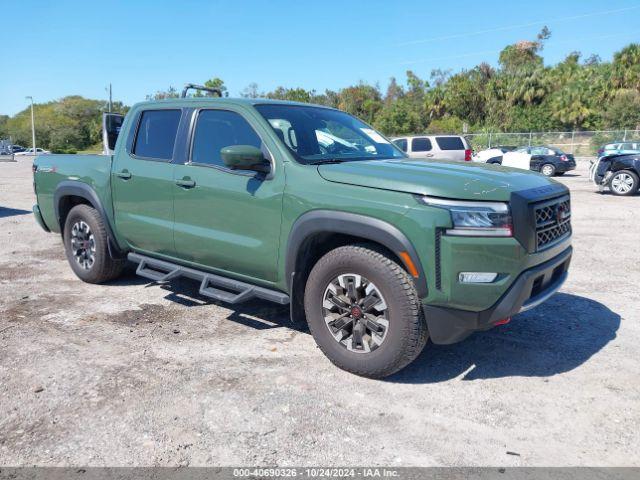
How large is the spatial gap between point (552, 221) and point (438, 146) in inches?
628

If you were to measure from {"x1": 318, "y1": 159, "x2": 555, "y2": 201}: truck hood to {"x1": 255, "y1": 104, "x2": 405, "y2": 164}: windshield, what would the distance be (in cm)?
30

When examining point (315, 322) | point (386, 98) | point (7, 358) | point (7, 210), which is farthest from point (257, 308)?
point (386, 98)

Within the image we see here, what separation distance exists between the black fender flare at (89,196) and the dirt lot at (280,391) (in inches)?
19.1

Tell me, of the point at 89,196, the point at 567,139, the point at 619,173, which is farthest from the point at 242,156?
the point at 567,139

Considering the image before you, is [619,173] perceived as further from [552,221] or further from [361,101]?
[361,101]

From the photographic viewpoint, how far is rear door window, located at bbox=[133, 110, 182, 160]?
15.6 feet

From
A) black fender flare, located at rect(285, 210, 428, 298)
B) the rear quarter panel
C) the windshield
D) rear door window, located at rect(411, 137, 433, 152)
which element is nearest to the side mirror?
the windshield

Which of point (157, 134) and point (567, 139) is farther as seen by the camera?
point (567, 139)

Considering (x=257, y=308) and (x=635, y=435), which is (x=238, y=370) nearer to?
(x=257, y=308)

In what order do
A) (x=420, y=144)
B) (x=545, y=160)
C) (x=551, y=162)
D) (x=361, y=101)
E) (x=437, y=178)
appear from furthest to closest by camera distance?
(x=361, y=101), (x=545, y=160), (x=551, y=162), (x=420, y=144), (x=437, y=178)

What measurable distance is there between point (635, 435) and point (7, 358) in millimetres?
4047

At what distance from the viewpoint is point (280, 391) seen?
3.47 meters

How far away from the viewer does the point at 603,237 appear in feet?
28.5

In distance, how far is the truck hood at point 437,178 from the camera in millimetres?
3223
